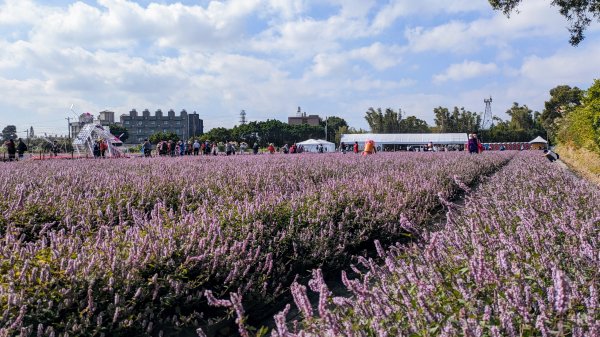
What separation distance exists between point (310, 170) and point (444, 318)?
27.5 feet

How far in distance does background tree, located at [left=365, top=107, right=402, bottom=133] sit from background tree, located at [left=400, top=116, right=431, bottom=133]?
219 cm

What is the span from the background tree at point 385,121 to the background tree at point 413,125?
219 centimetres

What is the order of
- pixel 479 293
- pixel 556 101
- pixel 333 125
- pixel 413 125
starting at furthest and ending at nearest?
1. pixel 333 125
2. pixel 413 125
3. pixel 556 101
4. pixel 479 293

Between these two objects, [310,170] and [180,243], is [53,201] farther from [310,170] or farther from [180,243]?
[310,170]

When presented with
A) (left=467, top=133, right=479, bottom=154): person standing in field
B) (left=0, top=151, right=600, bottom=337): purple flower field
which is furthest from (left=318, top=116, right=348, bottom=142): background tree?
(left=0, top=151, right=600, bottom=337): purple flower field

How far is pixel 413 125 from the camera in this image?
11719cm

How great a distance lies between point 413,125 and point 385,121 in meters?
9.54

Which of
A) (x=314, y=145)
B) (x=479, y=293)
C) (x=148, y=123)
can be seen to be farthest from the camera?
(x=148, y=123)

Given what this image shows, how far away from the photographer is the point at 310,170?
34.8ft

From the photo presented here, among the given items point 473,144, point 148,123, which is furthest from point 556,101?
point 148,123

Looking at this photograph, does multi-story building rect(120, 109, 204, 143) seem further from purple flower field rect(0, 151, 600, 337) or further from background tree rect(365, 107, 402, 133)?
purple flower field rect(0, 151, 600, 337)

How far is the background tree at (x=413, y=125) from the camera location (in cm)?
→ 11538

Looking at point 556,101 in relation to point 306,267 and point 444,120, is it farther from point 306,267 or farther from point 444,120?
point 306,267

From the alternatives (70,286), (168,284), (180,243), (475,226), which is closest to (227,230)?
(180,243)
